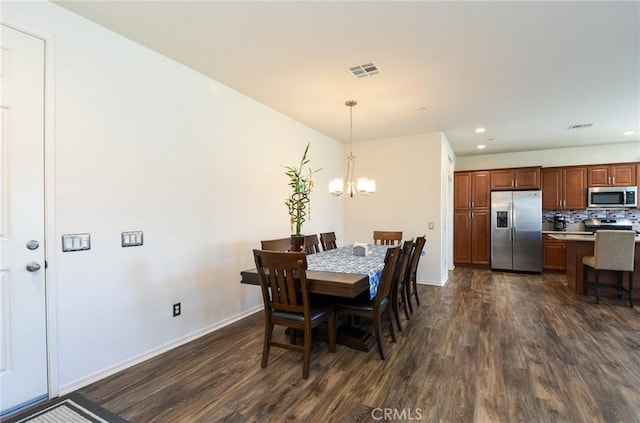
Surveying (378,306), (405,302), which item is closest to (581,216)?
(405,302)

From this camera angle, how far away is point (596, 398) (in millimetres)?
2152

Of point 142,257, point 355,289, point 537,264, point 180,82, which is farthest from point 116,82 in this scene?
point 537,264

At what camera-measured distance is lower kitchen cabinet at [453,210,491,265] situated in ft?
22.9

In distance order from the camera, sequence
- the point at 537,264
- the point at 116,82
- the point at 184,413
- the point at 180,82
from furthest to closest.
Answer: the point at 537,264, the point at 180,82, the point at 116,82, the point at 184,413

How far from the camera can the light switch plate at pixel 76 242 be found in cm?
221

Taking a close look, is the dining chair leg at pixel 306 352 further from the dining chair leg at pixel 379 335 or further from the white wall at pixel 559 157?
the white wall at pixel 559 157

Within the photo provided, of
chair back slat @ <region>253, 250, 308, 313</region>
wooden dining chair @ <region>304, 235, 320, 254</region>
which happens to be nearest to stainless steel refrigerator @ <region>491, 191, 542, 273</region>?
wooden dining chair @ <region>304, 235, 320, 254</region>

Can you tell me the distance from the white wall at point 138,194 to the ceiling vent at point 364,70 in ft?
4.67

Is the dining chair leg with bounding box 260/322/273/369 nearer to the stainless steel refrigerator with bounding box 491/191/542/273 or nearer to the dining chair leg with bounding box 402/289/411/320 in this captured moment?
the dining chair leg with bounding box 402/289/411/320

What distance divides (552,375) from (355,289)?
1694 millimetres

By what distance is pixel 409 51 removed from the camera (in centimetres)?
273

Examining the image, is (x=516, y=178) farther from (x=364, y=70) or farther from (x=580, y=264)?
(x=364, y=70)

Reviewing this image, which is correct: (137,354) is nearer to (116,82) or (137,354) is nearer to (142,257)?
(142,257)

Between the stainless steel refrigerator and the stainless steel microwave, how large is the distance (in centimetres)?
100
